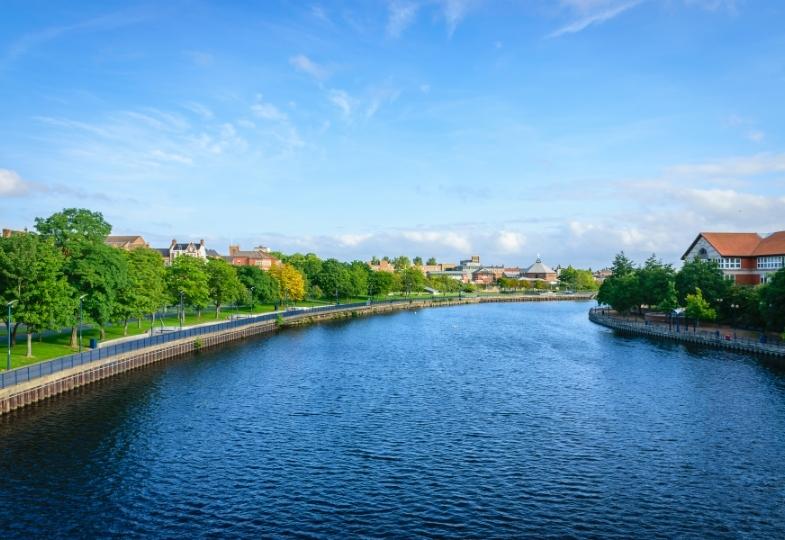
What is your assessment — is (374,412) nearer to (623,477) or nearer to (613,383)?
(623,477)

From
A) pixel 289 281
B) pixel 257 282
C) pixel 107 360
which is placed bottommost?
pixel 107 360

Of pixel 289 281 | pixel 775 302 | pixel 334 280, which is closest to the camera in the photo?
pixel 775 302

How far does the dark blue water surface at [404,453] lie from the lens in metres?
31.1

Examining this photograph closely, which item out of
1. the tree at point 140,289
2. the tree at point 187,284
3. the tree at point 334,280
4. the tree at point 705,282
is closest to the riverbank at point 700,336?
the tree at point 705,282

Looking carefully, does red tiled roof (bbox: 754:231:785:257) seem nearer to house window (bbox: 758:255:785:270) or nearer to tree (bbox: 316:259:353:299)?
house window (bbox: 758:255:785:270)

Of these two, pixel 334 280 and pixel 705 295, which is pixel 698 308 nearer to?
pixel 705 295

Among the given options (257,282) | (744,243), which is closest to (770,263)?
(744,243)

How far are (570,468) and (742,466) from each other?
11.6 metres

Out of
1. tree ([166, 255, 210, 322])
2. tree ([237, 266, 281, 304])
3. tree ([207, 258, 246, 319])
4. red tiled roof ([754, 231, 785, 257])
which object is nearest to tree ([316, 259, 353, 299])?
tree ([237, 266, 281, 304])

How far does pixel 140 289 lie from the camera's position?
87688 millimetres

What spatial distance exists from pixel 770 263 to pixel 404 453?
10762cm

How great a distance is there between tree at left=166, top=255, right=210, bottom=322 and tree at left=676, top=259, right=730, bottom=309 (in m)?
93.1

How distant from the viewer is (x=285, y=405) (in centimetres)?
5475

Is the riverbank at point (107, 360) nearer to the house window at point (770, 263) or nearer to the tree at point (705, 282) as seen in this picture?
the tree at point (705, 282)
